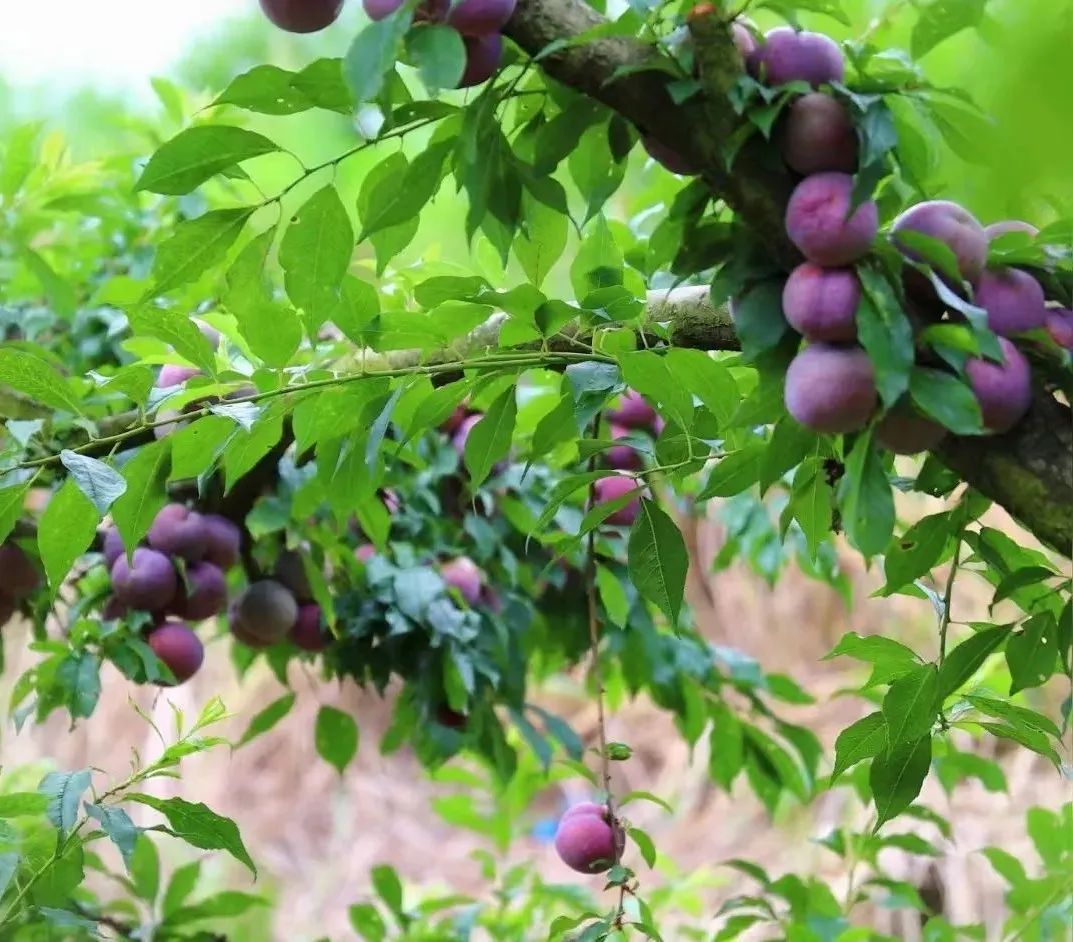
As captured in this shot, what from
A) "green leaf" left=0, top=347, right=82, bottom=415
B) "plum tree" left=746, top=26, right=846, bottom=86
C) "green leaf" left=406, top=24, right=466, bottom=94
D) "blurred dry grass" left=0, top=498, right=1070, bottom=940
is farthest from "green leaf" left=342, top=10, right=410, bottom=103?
"blurred dry grass" left=0, top=498, right=1070, bottom=940

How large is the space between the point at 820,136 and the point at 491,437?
19 centimetres

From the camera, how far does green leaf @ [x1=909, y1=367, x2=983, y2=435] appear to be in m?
0.31

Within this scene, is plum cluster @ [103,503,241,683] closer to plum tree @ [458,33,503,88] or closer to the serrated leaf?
the serrated leaf

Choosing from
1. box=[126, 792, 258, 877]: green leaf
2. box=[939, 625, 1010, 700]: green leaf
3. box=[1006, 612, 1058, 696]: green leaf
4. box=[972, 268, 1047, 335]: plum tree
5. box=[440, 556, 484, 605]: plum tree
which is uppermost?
box=[972, 268, 1047, 335]: plum tree

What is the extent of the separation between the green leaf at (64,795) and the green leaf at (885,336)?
1.26 ft

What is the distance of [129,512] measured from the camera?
1.61ft

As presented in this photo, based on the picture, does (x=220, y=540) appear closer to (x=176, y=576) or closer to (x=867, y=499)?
(x=176, y=576)

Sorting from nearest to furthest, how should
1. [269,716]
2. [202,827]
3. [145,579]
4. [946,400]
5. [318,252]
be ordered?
[946,400] < [318,252] < [202,827] < [145,579] < [269,716]

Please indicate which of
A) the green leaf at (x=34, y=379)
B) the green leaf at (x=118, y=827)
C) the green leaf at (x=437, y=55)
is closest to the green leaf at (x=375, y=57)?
the green leaf at (x=437, y=55)

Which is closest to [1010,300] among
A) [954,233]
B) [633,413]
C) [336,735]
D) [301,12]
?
[954,233]

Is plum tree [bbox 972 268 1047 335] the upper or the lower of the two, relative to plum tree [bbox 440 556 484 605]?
upper

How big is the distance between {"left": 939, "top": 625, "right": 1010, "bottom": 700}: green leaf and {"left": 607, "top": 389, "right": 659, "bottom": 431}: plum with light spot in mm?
365

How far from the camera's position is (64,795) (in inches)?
20.1

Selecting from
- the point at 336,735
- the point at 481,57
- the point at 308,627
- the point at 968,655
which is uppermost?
the point at 481,57
